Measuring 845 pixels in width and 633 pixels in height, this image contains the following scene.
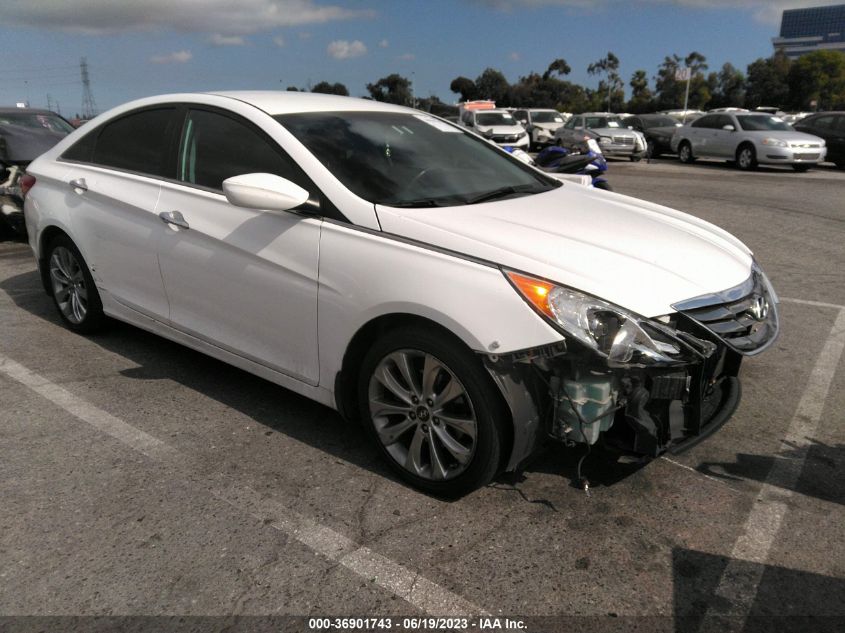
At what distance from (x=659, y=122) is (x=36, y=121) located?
72.5 ft

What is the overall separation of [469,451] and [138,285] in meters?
2.43

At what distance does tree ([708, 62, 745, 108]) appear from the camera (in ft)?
282

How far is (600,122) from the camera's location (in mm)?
24969

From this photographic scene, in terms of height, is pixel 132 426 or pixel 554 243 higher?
pixel 554 243

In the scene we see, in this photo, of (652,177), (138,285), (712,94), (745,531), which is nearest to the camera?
(745,531)

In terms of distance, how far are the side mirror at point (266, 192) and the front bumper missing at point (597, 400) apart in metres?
1.20

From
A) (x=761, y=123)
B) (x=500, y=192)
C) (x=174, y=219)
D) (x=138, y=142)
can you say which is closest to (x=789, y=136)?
(x=761, y=123)

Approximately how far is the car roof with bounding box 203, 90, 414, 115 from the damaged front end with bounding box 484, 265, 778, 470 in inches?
68.9

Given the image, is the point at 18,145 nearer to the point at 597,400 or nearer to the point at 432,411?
the point at 432,411

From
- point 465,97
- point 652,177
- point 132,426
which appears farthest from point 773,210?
point 465,97

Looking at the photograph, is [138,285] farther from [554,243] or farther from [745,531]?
[745,531]

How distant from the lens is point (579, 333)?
8.61 ft

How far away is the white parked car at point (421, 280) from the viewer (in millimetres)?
2721

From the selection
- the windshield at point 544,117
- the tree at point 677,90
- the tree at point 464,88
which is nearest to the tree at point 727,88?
the tree at point 677,90
